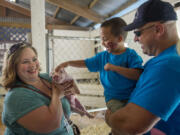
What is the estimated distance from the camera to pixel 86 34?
521 cm

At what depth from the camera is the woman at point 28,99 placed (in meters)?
0.86

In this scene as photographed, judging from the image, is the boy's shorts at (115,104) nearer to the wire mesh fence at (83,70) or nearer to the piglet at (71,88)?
the piglet at (71,88)

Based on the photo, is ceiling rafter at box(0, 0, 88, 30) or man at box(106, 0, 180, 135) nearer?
man at box(106, 0, 180, 135)

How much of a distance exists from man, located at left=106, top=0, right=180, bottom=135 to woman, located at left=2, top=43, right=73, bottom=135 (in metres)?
0.44

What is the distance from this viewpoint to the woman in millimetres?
860

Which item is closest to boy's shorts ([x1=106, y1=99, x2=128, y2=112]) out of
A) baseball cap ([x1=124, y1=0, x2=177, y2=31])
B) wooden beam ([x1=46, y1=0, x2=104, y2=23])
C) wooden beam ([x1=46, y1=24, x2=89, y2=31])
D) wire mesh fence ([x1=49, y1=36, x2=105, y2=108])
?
baseball cap ([x1=124, y1=0, x2=177, y2=31])

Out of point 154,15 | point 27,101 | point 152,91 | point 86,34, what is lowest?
point 27,101

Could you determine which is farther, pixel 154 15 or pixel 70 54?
pixel 70 54

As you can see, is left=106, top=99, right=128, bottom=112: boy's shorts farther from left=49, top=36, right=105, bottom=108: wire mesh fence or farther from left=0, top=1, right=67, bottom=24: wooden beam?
left=0, top=1, right=67, bottom=24: wooden beam

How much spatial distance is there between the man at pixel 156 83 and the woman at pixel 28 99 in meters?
0.44

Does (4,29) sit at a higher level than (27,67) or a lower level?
higher

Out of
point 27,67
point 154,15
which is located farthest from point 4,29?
point 154,15

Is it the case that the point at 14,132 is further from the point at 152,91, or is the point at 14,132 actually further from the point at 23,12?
the point at 23,12

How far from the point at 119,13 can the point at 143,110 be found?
11.3 feet
